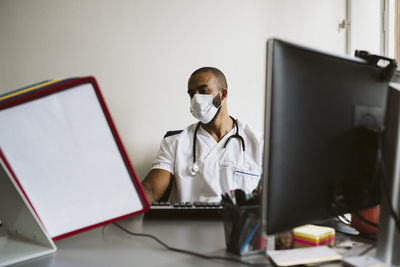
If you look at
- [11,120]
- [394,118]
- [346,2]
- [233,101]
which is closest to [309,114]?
[394,118]

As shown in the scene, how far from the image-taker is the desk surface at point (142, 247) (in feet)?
1.75

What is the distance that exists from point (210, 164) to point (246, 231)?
35.7 inches

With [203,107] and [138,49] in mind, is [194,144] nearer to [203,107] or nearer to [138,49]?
[203,107]

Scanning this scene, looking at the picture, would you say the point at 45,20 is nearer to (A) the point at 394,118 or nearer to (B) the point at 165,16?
(B) the point at 165,16

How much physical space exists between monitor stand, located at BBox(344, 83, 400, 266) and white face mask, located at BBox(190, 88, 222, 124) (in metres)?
1.06

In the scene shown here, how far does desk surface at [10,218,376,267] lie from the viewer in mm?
534

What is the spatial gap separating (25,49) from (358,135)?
6.42 feet

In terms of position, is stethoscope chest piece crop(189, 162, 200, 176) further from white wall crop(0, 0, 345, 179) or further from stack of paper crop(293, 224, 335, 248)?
stack of paper crop(293, 224, 335, 248)

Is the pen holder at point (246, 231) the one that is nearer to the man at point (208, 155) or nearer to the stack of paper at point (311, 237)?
the stack of paper at point (311, 237)

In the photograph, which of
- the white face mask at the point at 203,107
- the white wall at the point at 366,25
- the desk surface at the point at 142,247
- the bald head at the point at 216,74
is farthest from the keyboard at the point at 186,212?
the white wall at the point at 366,25

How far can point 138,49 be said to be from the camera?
1.85m

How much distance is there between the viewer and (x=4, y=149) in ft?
1.74

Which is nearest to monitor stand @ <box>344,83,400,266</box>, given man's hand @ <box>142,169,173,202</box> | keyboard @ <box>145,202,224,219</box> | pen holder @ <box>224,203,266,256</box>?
pen holder @ <box>224,203,266,256</box>

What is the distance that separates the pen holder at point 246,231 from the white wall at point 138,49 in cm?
134
